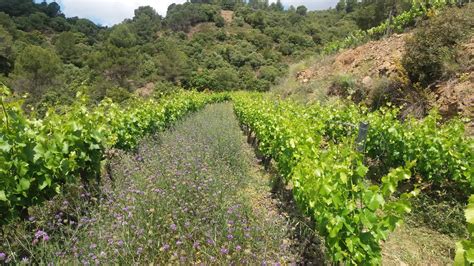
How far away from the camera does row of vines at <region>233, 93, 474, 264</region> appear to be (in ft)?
7.29

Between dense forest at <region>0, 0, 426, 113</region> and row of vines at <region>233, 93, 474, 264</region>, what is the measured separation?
16596 mm

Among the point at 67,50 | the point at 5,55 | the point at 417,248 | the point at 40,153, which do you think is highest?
the point at 67,50

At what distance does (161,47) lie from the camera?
171ft

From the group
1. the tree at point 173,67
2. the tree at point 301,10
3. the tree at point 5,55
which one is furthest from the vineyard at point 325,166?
the tree at point 301,10

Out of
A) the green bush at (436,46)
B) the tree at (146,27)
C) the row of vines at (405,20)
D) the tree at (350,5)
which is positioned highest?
the tree at (350,5)

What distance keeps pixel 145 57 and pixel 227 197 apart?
161 ft

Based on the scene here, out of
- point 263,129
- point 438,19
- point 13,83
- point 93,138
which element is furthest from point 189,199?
point 13,83

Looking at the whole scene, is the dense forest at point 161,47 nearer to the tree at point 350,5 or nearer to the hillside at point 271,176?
the tree at point 350,5

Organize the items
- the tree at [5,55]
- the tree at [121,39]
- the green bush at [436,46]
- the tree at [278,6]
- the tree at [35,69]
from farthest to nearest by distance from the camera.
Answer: the tree at [278,6] → the tree at [121,39] → the tree at [5,55] → the tree at [35,69] → the green bush at [436,46]

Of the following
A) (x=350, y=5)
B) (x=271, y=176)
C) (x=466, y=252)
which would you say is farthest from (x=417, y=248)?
(x=350, y=5)

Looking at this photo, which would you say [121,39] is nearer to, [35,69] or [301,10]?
[35,69]

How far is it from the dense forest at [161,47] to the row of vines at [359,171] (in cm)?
1660

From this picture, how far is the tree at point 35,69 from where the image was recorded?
30250mm

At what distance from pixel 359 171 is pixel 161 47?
176 ft
